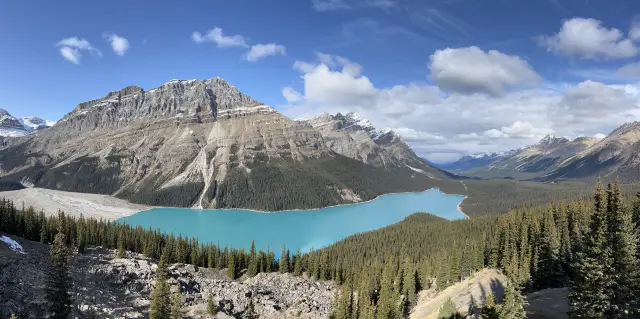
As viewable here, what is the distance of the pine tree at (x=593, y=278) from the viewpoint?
30.4 m

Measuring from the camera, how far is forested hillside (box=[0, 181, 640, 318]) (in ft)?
101

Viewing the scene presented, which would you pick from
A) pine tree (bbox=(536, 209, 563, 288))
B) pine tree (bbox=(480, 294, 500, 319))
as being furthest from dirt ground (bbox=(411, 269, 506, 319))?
pine tree (bbox=(480, 294, 500, 319))

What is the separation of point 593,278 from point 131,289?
62921 millimetres

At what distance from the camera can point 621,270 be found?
3038 centimetres

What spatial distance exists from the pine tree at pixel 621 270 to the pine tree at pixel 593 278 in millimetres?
548

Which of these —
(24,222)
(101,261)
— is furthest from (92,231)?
(101,261)

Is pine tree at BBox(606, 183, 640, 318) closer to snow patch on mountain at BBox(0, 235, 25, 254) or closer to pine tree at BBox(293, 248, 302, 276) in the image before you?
pine tree at BBox(293, 248, 302, 276)

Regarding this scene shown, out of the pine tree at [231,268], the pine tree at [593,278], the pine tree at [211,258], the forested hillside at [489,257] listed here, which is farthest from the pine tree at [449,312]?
the pine tree at [211,258]

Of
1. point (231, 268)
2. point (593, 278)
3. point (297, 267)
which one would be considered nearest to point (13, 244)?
Result: point (231, 268)

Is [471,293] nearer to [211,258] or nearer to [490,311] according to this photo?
[490,311]

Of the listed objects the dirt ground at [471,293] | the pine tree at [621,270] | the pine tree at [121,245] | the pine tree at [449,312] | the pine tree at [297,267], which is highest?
the pine tree at [621,270]

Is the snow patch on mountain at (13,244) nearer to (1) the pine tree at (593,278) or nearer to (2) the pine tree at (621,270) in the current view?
(1) the pine tree at (593,278)

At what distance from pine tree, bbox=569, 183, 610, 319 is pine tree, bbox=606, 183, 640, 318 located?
1.80 feet

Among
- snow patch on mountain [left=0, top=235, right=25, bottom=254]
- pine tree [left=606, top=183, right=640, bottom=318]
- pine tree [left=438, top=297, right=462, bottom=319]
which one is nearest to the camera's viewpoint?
pine tree [left=606, top=183, right=640, bottom=318]
